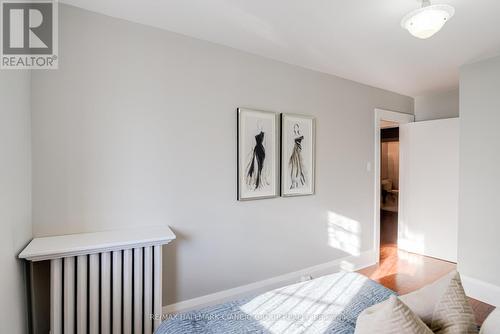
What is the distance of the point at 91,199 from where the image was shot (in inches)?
74.4

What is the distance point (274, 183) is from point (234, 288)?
109 centimetres

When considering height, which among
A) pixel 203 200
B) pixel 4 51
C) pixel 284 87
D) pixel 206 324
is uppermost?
pixel 284 87

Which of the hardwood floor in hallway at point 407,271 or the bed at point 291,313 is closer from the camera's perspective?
the bed at point 291,313

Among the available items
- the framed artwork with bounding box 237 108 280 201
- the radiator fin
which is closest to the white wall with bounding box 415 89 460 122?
the framed artwork with bounding box 237 108 280 201

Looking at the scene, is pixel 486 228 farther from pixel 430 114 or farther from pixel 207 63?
pixel 207 63

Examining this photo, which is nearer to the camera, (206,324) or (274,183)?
(206,324)

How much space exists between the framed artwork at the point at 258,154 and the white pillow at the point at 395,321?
1709mm

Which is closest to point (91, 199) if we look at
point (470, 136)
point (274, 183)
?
point (274, 183)

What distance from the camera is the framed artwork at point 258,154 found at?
8.21ft

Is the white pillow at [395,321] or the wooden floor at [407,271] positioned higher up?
the white pillow at [395,321]

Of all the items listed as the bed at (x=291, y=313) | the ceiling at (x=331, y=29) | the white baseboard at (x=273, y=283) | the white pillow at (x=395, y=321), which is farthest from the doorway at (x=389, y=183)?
the white pillow at (x=395, y=321)

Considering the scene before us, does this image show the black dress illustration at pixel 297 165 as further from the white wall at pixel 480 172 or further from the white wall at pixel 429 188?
the white wall at pixel 429 188

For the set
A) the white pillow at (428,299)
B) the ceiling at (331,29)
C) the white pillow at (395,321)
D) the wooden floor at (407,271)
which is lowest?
the wooden floor at (407,271)

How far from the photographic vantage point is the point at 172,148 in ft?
7.13
